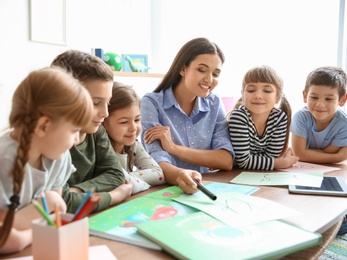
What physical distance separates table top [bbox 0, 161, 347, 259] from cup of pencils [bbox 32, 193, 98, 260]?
0.39ft

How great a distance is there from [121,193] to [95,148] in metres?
0.18

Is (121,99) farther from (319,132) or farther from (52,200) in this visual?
(319,132)

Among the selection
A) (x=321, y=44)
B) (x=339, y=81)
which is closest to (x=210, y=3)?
(x=321, y=44)

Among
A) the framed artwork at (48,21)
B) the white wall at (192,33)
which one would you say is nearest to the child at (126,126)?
the white wall at (192,33)

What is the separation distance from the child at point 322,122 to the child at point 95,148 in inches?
Result: 39.6

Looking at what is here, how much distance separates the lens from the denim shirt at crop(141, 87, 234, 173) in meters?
1.57

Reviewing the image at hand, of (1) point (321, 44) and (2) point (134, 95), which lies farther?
(1) point (321, 44)

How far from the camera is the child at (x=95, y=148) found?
1.02 metres

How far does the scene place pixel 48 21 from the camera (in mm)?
2811

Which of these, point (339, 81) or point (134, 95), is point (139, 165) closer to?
point (134, 95)

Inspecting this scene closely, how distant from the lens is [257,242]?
722mm

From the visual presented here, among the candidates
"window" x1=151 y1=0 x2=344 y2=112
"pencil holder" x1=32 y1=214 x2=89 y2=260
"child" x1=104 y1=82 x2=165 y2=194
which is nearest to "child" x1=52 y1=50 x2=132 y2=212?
"child" x1=104 y1=82 x2=165 y2=194

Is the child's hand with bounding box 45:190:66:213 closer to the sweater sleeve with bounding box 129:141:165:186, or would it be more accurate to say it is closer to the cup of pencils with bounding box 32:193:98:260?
the cup of pencils with bounding box 32:193:98:260

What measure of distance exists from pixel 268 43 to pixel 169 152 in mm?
1997
